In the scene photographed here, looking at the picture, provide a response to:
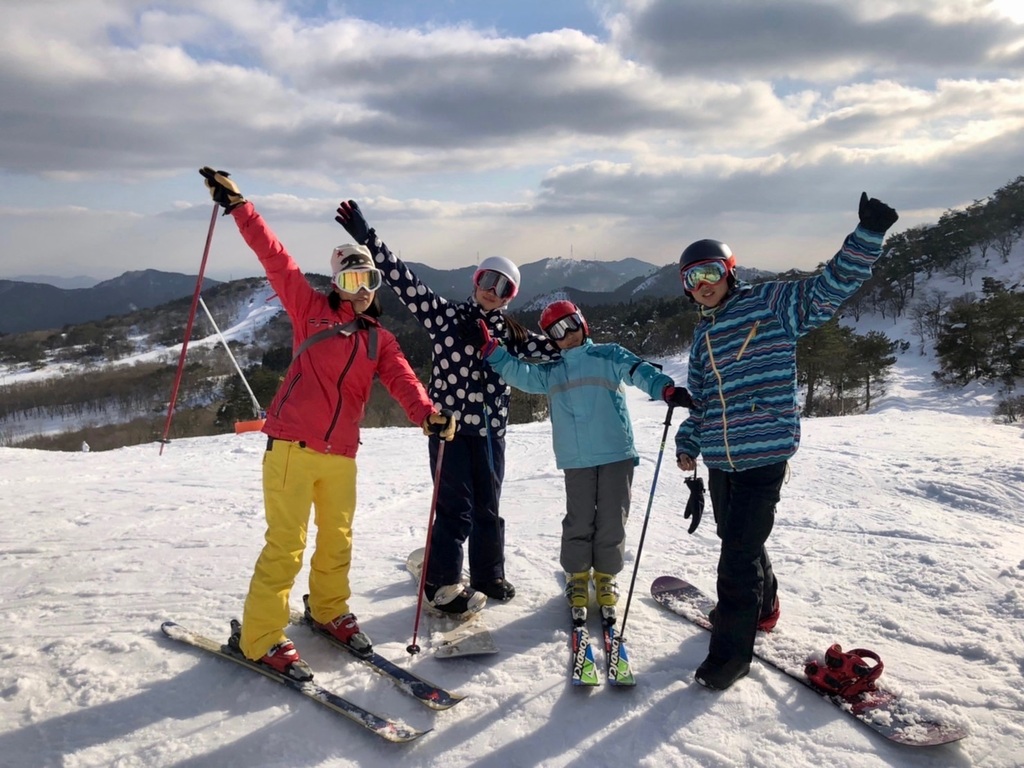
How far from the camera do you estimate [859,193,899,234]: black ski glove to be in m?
2.62

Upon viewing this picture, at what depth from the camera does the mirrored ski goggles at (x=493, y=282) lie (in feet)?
12.6

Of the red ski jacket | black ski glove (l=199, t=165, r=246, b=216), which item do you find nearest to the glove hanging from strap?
the red ski jacket

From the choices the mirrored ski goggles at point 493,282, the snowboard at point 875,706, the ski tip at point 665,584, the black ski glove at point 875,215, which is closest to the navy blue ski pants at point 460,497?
the mirrored ski goggles at point 493,282

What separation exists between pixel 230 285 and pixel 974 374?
155 metres

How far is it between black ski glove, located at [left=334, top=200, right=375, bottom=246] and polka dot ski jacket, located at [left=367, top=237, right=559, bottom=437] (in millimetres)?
171

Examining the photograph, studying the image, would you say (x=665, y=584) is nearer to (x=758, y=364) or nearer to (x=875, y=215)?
(x=758, y=364)

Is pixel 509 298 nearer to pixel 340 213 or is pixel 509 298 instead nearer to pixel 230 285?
pixel 340 213

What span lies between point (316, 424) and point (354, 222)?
1275mm

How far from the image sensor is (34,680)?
10.2 feet

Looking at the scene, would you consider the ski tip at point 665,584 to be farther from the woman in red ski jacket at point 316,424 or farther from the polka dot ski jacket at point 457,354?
the woman in red ski jacket at point 316,424

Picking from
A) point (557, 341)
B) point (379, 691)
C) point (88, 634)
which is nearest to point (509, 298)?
point (557, 341)

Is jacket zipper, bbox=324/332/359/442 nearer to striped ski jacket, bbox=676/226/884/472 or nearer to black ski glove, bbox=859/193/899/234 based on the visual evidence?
striped ski jacket, bbox=676/226/884/472

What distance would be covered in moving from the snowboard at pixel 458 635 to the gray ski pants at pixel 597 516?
67 centimetres

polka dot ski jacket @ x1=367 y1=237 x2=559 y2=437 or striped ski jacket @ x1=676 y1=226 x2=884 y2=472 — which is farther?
polka dot ski jacket @ x1=367 y1=237 x2=559 y2=437
